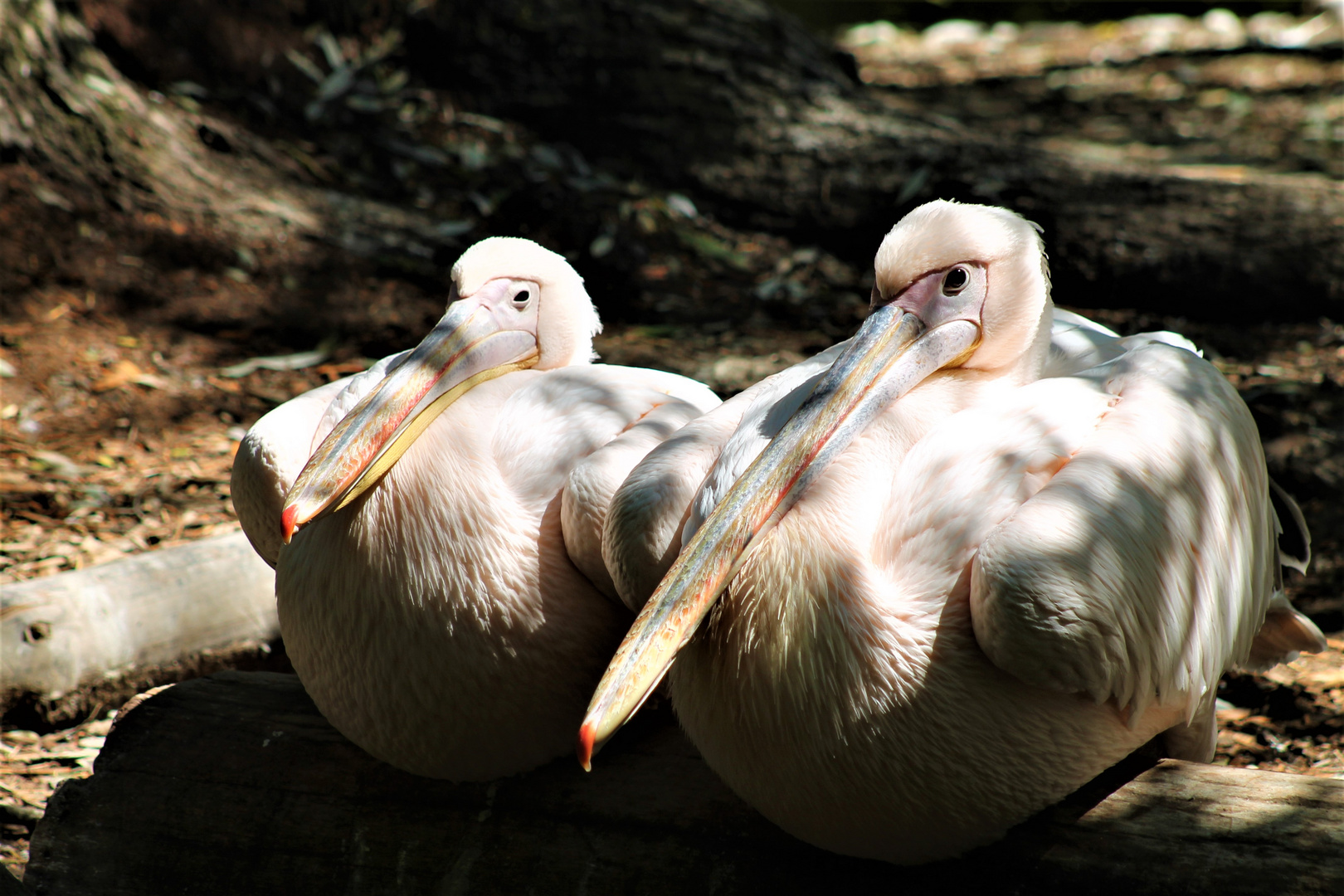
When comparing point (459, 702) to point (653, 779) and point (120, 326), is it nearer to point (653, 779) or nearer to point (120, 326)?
point (653, 779)

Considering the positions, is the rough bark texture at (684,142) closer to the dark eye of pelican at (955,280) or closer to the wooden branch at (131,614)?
the wooden branch at (131,614)

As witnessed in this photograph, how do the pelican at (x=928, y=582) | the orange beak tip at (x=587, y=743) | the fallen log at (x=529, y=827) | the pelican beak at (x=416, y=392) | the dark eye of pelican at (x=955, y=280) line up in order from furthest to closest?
the dark eye of pelican at (x=955, y=280) < the pelican beak at (x=416, y=392) < the fallen log at (x=529, y=827) < the pelican at (x=928, y=582) < the orange beak tip at (x=587, y=743)

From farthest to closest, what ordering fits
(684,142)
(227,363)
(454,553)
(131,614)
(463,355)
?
(684,142), (227,363), (131,614), (463,355), (454,553)

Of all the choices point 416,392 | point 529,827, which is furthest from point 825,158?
point 529,827

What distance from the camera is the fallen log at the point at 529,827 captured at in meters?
1.62

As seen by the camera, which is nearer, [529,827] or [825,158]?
[529,827]

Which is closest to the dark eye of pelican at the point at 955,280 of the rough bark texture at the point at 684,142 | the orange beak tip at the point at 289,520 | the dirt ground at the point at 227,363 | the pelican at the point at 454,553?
the pelican at the point at 454,553

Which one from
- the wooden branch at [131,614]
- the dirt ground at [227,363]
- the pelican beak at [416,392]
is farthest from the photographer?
the dirt ground at [227,363]

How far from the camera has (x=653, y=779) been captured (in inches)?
74.5

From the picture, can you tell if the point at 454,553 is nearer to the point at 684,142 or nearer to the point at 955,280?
the point at 955,280

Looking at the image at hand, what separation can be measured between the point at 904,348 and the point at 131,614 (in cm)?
210

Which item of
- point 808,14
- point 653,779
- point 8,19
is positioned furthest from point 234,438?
point 808,14

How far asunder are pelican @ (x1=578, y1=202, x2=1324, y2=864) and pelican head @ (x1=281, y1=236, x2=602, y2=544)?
1.34 feet

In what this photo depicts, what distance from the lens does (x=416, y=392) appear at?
192cm
